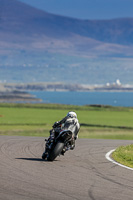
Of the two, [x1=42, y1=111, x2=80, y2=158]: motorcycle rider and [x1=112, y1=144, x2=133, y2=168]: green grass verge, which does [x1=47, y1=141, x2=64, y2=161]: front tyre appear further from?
[x1=112, y1=144, x2=133, y2=168]: green grass verge

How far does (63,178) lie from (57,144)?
4.10 meters

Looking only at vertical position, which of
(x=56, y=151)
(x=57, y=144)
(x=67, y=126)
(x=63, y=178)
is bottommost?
(x=63, y=178)

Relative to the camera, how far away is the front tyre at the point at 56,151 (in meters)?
17.1

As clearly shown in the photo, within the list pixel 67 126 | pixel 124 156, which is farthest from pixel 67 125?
pixel 124 156

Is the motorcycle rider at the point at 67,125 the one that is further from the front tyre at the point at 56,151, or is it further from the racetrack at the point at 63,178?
the racetrack at the point at 63,178

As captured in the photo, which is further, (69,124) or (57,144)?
(69,124)

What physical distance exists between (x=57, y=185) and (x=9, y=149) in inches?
363

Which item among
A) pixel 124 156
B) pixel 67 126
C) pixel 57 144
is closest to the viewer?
pixel 57 144

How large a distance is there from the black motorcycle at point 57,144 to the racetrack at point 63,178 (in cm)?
29

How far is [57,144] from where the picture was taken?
57.1 feet

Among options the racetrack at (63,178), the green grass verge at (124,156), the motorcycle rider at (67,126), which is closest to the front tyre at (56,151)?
the racetrack at (63,178)

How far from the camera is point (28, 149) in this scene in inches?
A: 857

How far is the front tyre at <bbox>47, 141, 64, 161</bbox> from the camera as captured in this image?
17.1m

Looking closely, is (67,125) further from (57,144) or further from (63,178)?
(63,178)
